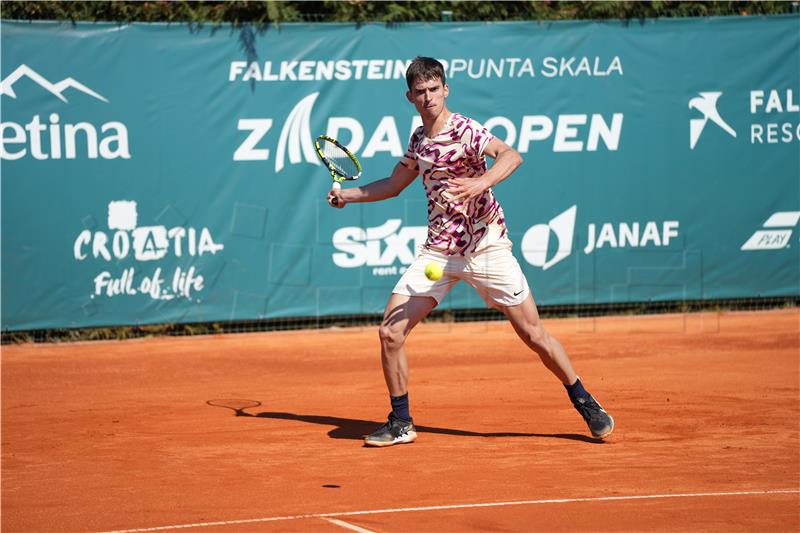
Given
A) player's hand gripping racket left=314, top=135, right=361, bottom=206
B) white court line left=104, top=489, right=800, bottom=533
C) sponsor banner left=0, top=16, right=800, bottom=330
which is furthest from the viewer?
sponsor banner left=0, top=16, right=800, bottom=330

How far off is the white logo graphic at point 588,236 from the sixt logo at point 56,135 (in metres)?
4.09

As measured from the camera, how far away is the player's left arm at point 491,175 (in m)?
5.84

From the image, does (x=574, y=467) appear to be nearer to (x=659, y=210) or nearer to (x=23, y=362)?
(x=23, y=362)

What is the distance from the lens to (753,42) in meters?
12.1

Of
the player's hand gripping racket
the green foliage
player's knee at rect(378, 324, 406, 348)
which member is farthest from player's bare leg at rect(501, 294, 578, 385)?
the green foliage

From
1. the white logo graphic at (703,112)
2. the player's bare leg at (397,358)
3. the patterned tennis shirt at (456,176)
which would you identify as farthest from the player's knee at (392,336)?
the white logo graphic at (703,112)

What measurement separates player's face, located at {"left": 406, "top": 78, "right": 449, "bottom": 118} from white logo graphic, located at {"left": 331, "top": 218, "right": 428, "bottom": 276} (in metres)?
4.92

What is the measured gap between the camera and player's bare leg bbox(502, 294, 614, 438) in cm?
643

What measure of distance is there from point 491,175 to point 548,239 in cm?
594

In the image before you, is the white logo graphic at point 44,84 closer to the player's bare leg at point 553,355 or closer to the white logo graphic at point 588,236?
the white logo graphic at point 588,236

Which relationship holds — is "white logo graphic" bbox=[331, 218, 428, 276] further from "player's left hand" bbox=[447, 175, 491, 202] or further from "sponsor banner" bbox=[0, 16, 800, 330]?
"player's left hand" bbox=[447, 175, 491, 202]

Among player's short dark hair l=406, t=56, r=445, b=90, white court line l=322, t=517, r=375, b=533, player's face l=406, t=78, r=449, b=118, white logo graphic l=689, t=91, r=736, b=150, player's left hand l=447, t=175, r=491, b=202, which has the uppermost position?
white logo graphic l=689, t=91, r=736, b=150

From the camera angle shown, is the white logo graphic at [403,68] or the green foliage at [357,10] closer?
the green foliage at [357,10]

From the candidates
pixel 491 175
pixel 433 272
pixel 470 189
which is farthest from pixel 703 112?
pixel 470 189
